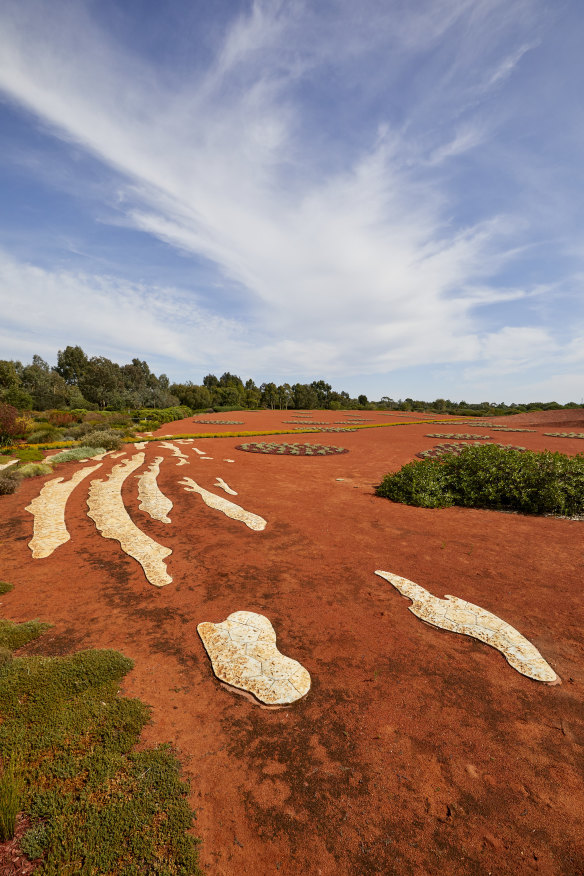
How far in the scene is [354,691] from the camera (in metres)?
3.62

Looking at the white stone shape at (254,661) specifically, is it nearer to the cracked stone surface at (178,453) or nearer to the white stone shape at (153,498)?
the white stone shape at (153,498)

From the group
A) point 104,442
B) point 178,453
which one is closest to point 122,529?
point 178,453

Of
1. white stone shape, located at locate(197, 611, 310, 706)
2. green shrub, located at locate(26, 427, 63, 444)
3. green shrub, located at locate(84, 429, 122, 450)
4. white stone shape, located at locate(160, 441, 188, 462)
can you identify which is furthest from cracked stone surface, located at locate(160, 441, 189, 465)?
white stone shape, located at locate(197, 611, 310, 706)

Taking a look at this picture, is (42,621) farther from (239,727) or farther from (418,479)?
(418,479)

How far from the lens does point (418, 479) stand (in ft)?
33.4

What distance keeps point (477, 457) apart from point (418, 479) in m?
2.03

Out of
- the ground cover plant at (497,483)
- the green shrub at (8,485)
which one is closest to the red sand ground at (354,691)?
the ground cover plant at (497,483)

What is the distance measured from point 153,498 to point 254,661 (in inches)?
271

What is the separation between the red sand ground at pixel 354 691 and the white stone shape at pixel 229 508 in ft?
1.57

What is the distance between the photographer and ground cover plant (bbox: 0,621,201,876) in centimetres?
218

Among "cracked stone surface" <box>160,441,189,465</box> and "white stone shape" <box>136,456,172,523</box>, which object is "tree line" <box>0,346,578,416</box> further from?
"white stone shape" <box>136,456,172,523</box>

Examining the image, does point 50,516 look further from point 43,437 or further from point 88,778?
point 43,437

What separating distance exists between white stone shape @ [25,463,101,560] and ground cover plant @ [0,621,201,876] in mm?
3785

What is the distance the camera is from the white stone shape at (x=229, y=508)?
27.0ft
